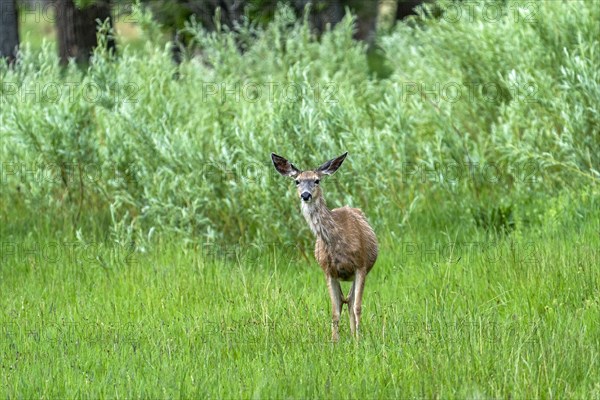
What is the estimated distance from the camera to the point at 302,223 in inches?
404

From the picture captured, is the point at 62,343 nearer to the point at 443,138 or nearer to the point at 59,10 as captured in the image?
the point at 443,138

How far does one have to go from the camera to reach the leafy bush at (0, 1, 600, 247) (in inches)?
410

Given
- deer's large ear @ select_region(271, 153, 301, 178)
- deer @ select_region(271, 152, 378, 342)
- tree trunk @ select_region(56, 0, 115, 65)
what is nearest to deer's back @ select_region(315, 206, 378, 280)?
deer @ select_region(271, 152, 378, 342)

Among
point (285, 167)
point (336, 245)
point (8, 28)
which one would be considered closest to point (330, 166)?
point (285, 167)

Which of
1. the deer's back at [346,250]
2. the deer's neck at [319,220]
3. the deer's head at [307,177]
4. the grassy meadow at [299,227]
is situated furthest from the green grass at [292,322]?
the deer's head at [307,177]

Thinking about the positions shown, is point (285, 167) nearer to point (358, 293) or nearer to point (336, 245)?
point (336, 245)

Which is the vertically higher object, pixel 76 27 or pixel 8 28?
pixel 8 28

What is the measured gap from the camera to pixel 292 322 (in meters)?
7.19

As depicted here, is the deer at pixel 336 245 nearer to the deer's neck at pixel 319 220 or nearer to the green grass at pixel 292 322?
the deer's neck at pixel 319 220

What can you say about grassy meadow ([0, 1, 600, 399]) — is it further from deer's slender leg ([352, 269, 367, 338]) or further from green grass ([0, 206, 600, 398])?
deer's slender leg ([352, 269, 367, 338])

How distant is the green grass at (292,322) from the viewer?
592 centimetres

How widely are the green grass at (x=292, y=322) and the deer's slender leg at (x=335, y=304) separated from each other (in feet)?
0.35

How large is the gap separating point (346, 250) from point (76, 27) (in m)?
16.8

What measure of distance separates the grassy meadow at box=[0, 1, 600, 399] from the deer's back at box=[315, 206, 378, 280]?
17.9 inches
